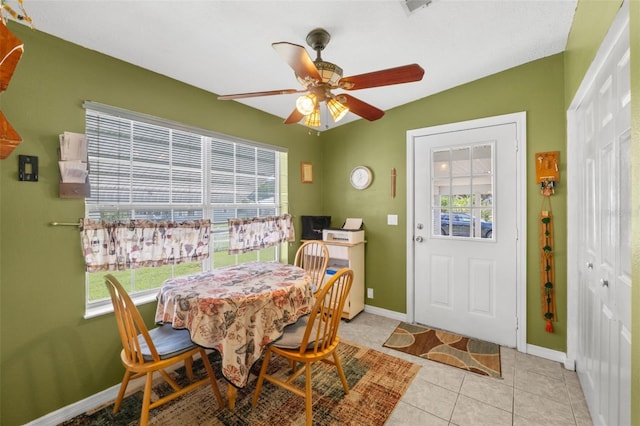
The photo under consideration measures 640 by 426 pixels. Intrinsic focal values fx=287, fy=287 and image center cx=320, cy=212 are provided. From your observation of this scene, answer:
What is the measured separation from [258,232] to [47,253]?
1610 mm

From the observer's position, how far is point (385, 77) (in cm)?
152

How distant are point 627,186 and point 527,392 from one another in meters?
1.64

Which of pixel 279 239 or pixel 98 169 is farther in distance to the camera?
pixel 279 239

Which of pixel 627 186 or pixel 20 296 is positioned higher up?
pixel 627 186

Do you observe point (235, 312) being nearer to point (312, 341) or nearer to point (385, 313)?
point (312, 341)

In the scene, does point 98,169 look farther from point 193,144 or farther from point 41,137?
point 193,144

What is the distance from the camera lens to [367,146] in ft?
11.4

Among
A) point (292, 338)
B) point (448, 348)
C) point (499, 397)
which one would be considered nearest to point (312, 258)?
point (292, 338)

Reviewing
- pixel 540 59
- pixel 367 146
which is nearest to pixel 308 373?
pixel 367 146

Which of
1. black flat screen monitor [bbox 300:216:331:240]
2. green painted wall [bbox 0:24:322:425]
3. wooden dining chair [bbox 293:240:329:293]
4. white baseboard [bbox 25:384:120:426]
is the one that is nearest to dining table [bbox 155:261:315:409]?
green painted wall [bbox 0:24:322:425]

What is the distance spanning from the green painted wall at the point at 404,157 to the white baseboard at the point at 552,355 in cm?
5

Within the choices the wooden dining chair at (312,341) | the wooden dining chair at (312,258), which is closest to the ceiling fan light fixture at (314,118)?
the wooden dining chair at (312,341)

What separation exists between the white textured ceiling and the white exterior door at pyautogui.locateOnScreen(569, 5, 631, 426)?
65 cm

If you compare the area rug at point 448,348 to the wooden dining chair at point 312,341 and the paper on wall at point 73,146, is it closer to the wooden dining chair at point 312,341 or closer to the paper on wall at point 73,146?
the wooden dining chair at point 312,341
